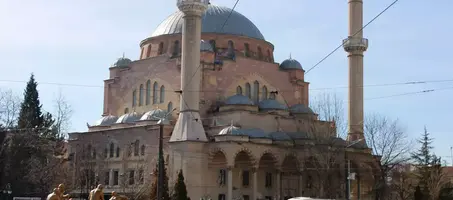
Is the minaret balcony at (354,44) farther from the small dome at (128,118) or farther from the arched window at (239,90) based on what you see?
the small dome at (128,118)

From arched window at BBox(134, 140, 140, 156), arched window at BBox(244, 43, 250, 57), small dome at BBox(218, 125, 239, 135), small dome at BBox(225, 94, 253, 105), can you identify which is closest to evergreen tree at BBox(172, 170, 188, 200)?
small dome at BBox(218, 125, 239, 135)

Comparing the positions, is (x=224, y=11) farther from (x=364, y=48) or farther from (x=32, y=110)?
(x=32, y=110)

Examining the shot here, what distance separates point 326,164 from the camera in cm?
4103

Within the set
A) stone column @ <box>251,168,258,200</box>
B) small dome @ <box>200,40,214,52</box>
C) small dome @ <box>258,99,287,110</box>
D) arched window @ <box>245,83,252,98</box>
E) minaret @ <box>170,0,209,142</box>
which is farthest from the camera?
arched window @ <box>245,83,252,98</box>

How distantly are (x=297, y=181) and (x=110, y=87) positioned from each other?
1588 cm

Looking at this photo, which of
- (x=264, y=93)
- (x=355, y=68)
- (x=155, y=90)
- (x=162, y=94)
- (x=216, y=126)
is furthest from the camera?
(x=264, y=93)

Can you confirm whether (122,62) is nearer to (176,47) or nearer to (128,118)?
(176,47)

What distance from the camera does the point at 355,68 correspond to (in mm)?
46469

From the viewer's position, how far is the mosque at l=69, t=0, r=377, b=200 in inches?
1662

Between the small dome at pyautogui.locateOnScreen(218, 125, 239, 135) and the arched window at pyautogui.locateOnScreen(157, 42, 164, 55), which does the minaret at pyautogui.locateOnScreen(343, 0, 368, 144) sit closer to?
the small dome at pyautogui.locateOnScreen(218, 125, 239, 135)

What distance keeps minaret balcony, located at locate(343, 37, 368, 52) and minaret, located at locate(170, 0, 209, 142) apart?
10.1 m

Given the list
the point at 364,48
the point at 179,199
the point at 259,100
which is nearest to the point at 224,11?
the point at 259,100

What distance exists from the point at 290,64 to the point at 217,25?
6.31 m

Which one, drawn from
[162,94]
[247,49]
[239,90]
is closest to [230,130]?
[239,90]
